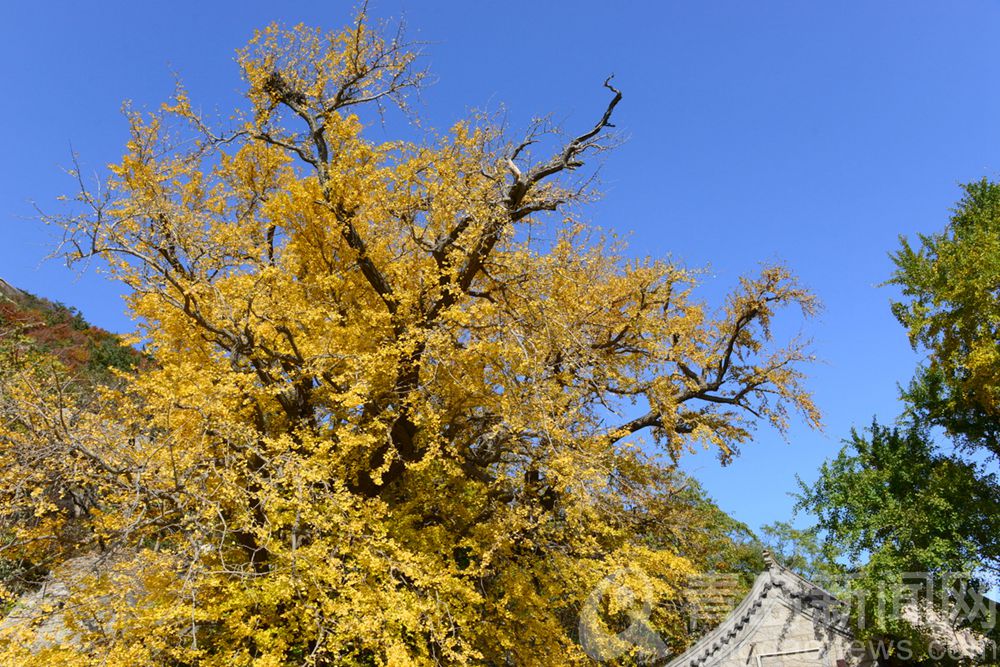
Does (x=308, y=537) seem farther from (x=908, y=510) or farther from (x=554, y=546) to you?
(x=908, y=510)

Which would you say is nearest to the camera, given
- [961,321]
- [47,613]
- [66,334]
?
[47,613]

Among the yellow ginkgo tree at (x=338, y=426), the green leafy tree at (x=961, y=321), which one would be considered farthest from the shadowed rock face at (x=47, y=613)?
the green leafy tree at (x=961, y=321)

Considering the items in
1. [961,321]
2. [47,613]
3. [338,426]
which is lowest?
[47,613]

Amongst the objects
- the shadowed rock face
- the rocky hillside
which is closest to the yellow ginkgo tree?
the shadowed rock face

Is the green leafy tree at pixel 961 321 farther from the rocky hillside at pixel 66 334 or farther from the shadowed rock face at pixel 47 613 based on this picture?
the rocky hillside at pixel 66 334

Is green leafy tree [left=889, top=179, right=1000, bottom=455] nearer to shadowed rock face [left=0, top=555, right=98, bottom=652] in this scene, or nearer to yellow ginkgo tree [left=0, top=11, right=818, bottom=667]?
yellow ginkgo tree [left=0, top=11, right=818, bottom=667]

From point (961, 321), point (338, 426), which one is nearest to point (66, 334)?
point (338, 426)

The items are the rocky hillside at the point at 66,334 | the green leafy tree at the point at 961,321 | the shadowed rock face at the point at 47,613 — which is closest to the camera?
the shadowed rock face at the point at 47,613

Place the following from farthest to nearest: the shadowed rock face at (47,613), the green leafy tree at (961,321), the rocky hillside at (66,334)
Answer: the rocky hillside at (66,334)
the green leafy tree at (961,321)
the shadowed rock face at (47,613)

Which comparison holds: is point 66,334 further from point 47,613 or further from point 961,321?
point 961,321

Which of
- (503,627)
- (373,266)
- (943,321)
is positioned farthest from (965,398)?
(373,266)

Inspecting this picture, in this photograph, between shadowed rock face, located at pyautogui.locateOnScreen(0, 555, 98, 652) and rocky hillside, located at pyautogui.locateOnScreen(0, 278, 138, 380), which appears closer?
shadowed rock face, located at pyautogui.locateOnScreen(0, 555, 98, 652)

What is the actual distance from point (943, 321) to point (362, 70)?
1495 centimetres

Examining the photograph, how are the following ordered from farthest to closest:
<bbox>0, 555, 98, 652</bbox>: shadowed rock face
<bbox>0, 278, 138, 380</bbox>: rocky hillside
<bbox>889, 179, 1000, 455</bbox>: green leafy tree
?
<bbox>0, 278, 138, 380</bbox>: rocky hillside → <bbox>889, 179, 1000, 455</bbox>: green leafy tree → <bbox>0, 555, 98, 652</bbox>: shadowed rock face
